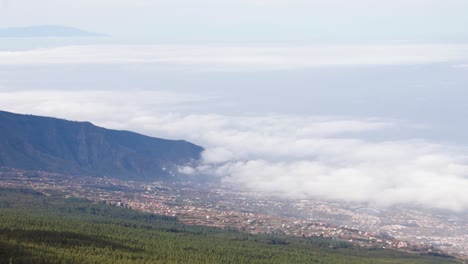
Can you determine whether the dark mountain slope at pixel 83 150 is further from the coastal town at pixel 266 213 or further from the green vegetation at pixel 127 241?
the green vegetation at pixel 127 241

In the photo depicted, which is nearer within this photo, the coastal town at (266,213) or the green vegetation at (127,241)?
the green vegetation at (127,241)

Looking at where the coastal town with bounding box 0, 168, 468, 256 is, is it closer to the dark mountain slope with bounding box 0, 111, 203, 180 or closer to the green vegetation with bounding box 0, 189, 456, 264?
the green vegetation with bounding box 0, 189, 456, 264

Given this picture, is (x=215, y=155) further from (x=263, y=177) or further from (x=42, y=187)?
(x=42, y=187)

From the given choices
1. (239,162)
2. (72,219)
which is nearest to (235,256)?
(72,219)

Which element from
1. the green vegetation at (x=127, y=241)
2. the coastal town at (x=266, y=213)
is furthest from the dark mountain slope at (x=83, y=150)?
the green vegetation at (x=127, y=241)

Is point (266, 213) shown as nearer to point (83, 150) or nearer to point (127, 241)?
point (83, 150)

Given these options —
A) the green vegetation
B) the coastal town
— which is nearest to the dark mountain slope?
the coastal town

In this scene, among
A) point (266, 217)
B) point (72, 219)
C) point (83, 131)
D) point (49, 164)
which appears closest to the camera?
point (72, 219)
